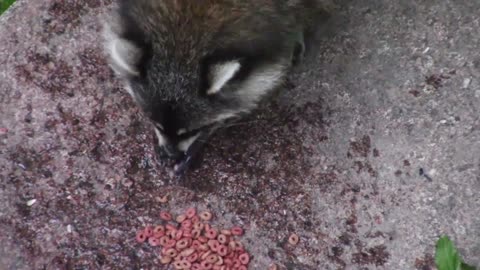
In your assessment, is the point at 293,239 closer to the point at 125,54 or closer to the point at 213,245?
the point at 213,245

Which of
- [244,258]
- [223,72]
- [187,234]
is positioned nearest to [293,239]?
[244,258]

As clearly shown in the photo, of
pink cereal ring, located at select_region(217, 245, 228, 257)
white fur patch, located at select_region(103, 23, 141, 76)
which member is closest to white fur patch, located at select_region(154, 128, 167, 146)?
white fur patch, located at select_region(103, 23, 141, 76)

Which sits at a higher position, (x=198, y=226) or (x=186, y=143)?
(x=186, y=143)

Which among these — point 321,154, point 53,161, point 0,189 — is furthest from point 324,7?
point 0,189

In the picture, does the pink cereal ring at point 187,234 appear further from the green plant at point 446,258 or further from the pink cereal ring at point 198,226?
the green plant at point 446,258

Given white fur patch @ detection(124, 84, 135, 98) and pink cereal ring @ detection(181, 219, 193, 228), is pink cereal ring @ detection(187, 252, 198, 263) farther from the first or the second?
white fur patch @ detection(124, 84, 135, 98)

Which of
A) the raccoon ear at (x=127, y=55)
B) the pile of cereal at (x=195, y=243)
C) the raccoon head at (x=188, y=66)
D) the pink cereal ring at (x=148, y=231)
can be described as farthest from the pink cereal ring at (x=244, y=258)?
the raccoon ear at (x=127, y=55)
